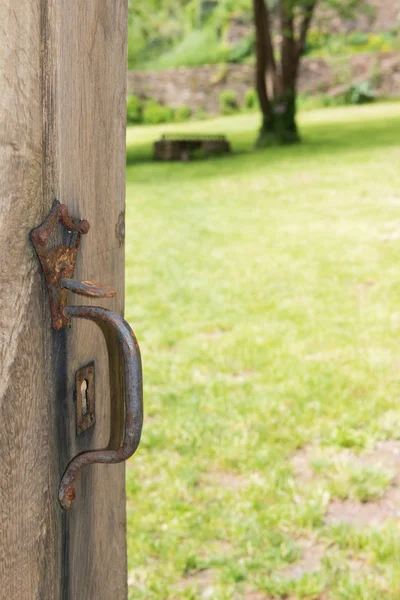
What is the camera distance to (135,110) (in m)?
22.8

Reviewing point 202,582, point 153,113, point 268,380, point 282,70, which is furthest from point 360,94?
point 202,582

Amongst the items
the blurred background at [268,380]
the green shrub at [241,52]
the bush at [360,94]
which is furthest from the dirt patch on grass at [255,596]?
the green shrub at [241,52]

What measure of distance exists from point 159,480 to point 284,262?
3.26m

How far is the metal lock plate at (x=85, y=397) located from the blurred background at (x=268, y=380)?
1510mm

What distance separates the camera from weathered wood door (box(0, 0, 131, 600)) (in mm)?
608

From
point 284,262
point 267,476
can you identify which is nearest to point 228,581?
point 267,476

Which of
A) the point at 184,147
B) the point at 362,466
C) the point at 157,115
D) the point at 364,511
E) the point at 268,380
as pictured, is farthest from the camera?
the point at 157,115

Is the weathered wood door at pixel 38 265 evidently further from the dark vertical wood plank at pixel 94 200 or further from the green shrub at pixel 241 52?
the green shrub at pixel 241 52

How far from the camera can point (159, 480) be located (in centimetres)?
271

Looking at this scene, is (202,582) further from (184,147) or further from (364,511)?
(184,147)

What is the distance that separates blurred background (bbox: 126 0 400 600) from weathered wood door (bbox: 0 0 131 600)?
1494mm

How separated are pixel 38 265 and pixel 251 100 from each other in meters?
22.9

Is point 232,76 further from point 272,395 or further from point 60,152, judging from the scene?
point 60,152

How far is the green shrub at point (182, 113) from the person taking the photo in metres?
22.6
